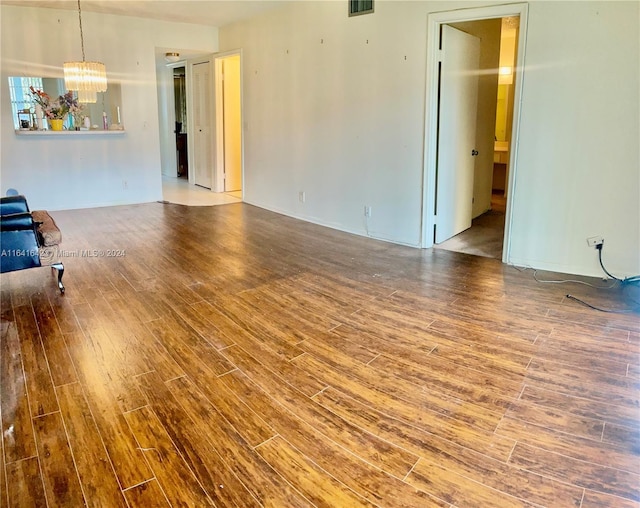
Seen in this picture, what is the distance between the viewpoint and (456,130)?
5.09 metres

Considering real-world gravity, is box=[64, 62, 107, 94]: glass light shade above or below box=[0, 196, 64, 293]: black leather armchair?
above

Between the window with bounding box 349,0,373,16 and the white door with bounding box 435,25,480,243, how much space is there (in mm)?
858

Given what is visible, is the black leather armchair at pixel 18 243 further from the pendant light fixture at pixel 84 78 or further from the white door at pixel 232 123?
the white door at pixel 232 123

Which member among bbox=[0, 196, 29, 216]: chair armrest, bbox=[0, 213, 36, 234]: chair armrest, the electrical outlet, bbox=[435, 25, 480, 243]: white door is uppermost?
bbox=[435, 25, 480, 243]: white door

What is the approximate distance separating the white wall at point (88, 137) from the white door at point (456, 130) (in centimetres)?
428

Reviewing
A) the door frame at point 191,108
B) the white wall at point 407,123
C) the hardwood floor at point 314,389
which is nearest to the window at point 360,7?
the white wall at point 407,123

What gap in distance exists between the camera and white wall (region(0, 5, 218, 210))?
20.0ft

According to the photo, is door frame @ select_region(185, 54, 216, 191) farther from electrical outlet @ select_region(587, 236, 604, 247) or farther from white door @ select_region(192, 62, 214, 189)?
electrical outlet @ select_region(587, 236, 604, 247)

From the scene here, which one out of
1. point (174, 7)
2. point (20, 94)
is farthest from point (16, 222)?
point (174, 7)

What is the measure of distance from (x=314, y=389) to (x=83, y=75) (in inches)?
175

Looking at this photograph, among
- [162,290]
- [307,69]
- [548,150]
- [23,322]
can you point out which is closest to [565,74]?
[548,150]

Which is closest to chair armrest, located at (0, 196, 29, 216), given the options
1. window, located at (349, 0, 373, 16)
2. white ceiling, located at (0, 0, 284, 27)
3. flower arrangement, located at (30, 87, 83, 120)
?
flower arrangement, located at (30, 87, 83, 120)

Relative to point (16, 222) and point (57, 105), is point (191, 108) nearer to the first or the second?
point (57, 105)

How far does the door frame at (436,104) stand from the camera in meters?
4.01
